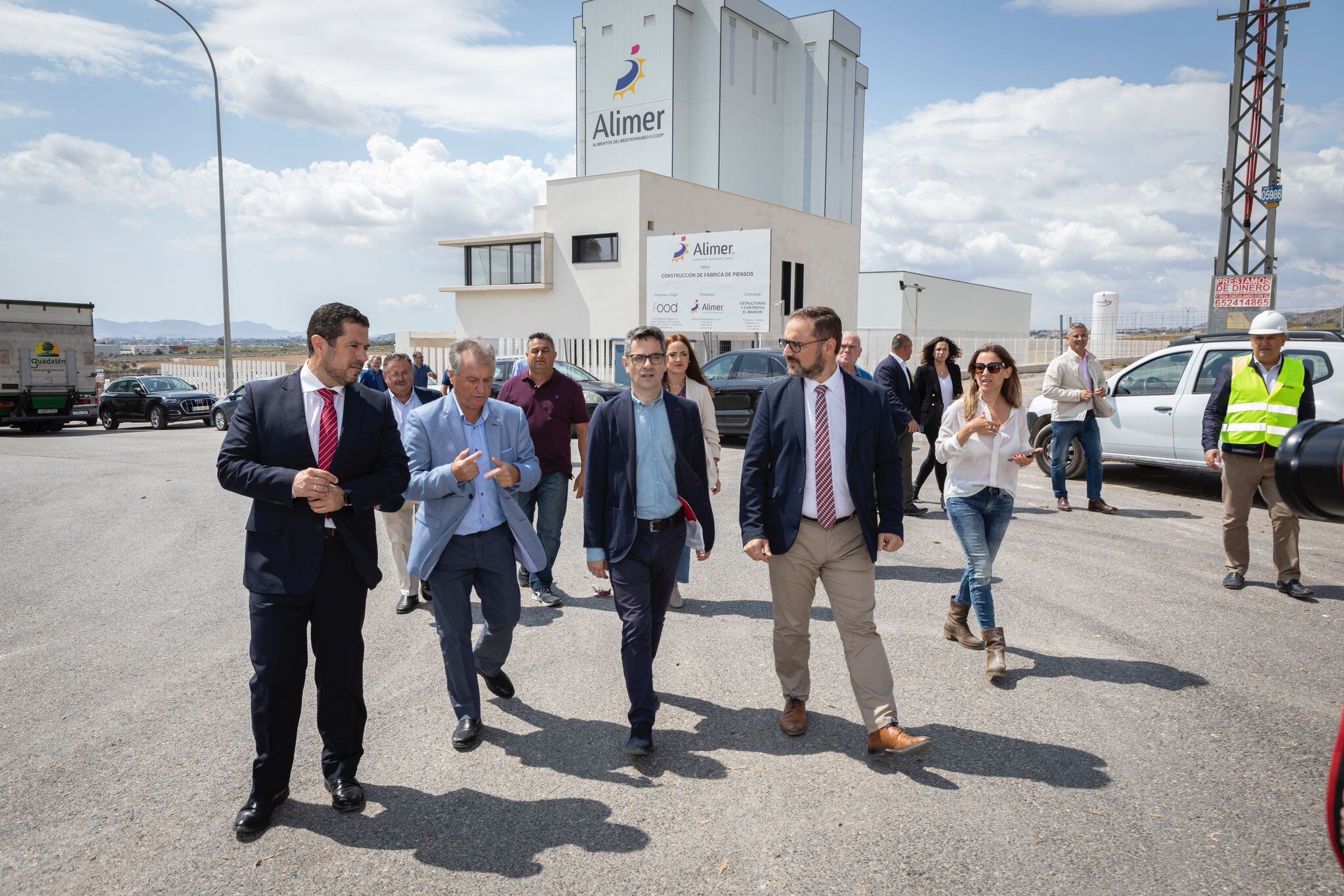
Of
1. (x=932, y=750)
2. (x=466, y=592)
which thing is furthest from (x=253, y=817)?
(x=932, y=750)

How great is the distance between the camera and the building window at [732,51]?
123 ft

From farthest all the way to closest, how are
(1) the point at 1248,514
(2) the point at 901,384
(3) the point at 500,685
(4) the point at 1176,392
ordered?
(4) the point at 1176,392 → (2) the point at 901,384 → (1) the point at 1248,514 → (3) the point at 500,685

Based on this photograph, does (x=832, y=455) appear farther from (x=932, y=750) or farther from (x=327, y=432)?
(x=327, y=432)

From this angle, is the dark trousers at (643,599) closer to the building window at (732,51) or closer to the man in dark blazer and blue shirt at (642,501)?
the man in dark blazer and blue shirt at (642,501)

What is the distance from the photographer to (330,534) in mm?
3482

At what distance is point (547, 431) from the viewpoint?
6.35 meters

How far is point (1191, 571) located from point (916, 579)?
2.38 meters

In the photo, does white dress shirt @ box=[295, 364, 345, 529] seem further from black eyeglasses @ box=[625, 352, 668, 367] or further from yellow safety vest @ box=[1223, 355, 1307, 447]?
yellow safety vest @ box=[1223, 355, 1307, 447]

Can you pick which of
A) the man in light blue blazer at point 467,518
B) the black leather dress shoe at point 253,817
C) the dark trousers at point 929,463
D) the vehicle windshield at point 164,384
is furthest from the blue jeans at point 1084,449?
the vehicle windshield at point 164,384

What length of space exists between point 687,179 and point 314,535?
36932 millimetres

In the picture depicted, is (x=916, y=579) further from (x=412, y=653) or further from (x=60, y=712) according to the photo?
(x=60, y=712)

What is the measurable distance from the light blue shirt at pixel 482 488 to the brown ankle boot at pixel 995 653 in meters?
2.78

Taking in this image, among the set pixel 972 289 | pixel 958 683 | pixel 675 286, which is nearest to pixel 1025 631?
pixel 958 683

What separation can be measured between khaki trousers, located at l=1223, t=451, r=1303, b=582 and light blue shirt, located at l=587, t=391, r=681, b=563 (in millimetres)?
4882
